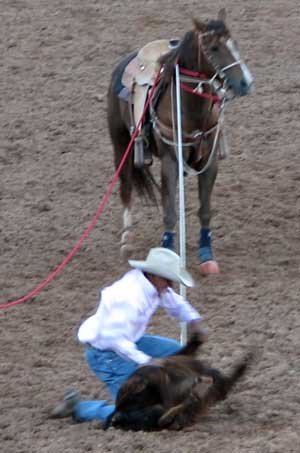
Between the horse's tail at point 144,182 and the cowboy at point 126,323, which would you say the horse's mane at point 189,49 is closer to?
the horse's tail at point 144,182

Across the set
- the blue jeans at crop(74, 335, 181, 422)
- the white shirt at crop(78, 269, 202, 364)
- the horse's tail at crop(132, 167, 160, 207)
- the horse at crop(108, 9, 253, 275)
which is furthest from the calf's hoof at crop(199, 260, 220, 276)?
the white shirt at crop(78, 269, 202, 364)

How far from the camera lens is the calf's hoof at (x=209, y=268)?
938cm

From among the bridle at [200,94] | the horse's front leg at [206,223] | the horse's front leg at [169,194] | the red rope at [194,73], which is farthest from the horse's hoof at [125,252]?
the red rope at [194,73]

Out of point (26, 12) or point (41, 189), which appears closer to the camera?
point (41, 189)

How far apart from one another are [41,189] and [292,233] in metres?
2.38

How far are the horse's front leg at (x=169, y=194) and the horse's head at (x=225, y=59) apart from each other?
727 millimetres

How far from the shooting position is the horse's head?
29.6ft

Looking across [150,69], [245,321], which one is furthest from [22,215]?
[245,321]

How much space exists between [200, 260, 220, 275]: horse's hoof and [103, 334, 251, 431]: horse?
115 inches

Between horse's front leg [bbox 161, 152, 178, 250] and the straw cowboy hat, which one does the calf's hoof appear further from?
the straw cowboy hat

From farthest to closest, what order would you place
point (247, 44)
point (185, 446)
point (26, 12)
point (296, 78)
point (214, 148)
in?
point (26, 12), point (247, 44), point (296, 78), point (214, 148), point (185, 446)

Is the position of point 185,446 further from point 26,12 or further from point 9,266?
point 26,12

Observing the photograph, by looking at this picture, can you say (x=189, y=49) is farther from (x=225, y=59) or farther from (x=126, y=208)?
(x=126, y=208)

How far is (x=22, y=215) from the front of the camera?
1076cm
